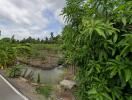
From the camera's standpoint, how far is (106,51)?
3467mm

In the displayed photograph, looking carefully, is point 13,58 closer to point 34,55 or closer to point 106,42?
point 34,55

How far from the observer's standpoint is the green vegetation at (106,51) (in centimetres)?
321

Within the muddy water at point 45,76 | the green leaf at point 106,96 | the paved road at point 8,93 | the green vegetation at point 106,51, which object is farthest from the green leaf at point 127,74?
the muddy water at point 45,76

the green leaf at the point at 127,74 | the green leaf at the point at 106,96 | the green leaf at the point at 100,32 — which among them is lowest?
the green leaf at the point at 106,96

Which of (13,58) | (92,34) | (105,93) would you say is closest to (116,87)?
(105,93)

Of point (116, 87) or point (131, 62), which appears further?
point (116, 87)

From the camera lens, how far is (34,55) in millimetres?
35812

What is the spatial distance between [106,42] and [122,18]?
1.15 ft

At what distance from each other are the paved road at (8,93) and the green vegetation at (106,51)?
748cm

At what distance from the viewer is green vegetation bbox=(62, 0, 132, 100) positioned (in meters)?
3.21

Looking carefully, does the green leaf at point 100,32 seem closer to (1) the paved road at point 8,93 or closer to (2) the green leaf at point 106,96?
(2) the green leaf at point 106,96

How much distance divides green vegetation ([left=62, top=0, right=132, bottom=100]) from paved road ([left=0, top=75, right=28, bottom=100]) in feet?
24.6

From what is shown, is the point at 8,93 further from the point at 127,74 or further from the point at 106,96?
the point at 127,74

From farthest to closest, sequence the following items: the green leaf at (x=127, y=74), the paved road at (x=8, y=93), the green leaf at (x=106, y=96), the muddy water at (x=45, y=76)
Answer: the muddy water at (x=45, y=76) < the paved road at (x=8, y=93) < the green leaf at (x=106, y=96) < the green leaf at (x=127, y=74)
